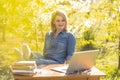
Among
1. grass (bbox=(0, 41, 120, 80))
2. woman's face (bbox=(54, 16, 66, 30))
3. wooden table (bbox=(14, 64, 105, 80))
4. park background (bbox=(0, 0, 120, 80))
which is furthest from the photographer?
grass (bbox=(0, 41, 120, 80))

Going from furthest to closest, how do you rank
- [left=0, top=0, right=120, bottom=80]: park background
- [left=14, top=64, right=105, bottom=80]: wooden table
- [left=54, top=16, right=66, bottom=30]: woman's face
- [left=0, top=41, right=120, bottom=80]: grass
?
[left=0, top=41, right=120, bottom=80]: grass < [left=0, top=0, right=120, bottom=80]: park background < [left=54, top=16, right=66, bottom=30]: woman's face < [left=14, top=64, right=105, bottom=80]: wooden table

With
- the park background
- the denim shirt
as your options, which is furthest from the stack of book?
the park background

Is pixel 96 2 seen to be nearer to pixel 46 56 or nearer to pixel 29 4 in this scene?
pixel 29 4

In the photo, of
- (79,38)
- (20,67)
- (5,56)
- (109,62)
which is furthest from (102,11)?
(20,67)

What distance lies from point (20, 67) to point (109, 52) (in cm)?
487

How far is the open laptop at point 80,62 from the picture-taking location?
2.85 m

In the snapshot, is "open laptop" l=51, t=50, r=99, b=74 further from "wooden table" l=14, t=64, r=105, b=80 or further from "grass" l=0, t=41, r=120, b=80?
"grass" l=0, t=41, r=120, b=80

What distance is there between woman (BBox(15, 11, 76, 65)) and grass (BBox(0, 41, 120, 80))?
6.46 feet

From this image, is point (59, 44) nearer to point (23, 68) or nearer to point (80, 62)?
point (80, 62)

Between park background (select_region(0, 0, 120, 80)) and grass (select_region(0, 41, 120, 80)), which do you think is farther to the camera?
grass (select_region(0, 41, 120, 80))

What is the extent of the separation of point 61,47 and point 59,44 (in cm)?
4

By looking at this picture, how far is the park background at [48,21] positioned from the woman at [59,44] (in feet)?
3.88

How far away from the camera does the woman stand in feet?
11.9

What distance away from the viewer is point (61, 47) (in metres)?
3.70
